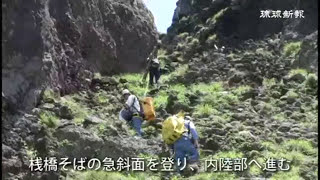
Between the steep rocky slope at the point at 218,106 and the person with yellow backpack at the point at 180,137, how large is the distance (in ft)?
1.39

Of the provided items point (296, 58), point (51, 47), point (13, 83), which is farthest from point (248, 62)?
point (13, 83)

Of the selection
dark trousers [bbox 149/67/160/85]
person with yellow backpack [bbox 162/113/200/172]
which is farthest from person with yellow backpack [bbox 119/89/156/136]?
dark trousers [bbox 149/67/160/85]

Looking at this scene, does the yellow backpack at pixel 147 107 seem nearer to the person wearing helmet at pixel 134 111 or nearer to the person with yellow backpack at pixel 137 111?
the person with yellow backpack at pixel 137 111

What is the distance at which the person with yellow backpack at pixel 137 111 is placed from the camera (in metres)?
13.5

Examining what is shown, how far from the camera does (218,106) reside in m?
16.5

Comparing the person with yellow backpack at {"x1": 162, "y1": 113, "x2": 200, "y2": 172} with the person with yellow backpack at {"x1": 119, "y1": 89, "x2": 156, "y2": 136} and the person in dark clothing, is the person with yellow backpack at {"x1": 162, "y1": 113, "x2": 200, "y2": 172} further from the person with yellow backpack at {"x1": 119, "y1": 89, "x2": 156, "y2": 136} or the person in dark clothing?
the person in dark clothing

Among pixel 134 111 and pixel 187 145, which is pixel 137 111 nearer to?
pixel 134 111

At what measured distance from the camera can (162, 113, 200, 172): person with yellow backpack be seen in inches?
451

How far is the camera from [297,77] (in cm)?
1822

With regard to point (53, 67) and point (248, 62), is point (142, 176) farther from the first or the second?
point (248, 62)

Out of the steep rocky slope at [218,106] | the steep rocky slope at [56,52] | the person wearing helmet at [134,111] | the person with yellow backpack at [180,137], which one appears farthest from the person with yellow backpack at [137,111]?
the person with yellow backpack at [180,137]

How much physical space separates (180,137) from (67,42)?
664 centimetres

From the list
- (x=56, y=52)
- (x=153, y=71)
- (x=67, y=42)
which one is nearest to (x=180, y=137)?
(x=56, y=52)

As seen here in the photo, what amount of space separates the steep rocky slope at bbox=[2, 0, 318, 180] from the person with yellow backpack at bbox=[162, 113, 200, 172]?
1.39ft
